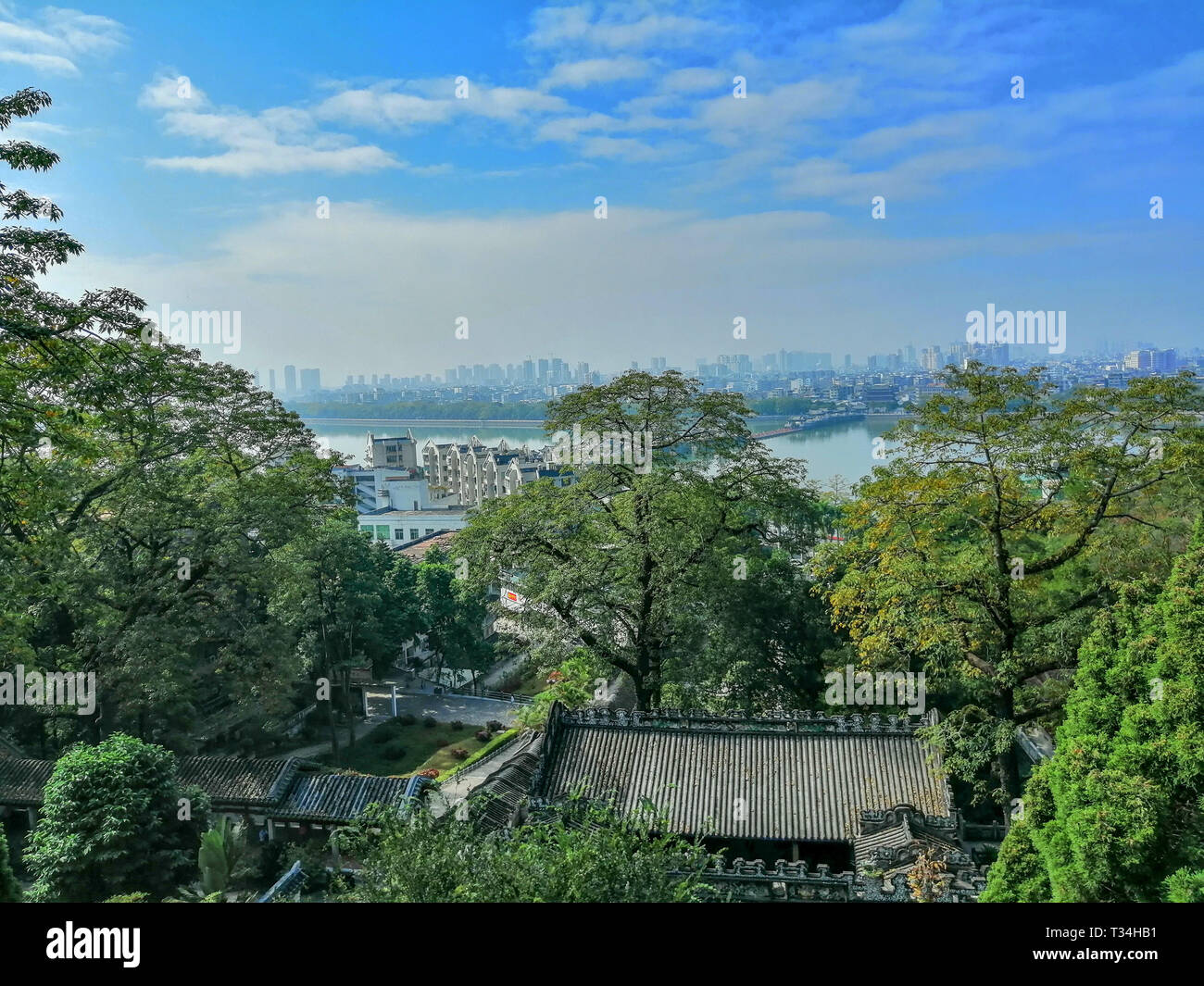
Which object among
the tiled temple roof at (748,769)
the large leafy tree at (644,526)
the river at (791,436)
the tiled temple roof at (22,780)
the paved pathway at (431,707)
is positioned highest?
the river at (791,436)

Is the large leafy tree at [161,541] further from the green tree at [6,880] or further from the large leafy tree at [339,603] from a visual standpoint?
the green tree at [6,880]

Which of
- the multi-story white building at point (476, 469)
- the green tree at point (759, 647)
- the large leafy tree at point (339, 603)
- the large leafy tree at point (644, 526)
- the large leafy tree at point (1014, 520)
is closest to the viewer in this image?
the large leafy tree at point (1014, 520)

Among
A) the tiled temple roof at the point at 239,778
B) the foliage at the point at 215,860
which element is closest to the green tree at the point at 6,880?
the foliage at the point at 215,860

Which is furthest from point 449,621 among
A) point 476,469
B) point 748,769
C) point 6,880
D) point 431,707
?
point 476,469

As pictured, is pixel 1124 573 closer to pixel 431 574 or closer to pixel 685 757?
pixel 685 757

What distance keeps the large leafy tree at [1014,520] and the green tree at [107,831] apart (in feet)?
24.3

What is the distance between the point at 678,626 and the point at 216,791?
20.9 ft

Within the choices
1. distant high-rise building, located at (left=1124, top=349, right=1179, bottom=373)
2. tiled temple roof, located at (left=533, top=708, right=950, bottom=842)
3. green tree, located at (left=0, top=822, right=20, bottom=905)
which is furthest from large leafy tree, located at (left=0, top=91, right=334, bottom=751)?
distant high-rise building, located at (left=1124, top=349, right=1179, bottom=373)

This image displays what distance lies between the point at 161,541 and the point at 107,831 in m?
4.77

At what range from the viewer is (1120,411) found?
8609 mm

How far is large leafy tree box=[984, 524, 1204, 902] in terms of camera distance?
183 inches

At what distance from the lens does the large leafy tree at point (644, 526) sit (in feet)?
39.7

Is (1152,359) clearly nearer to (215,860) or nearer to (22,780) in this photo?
(215,860)
